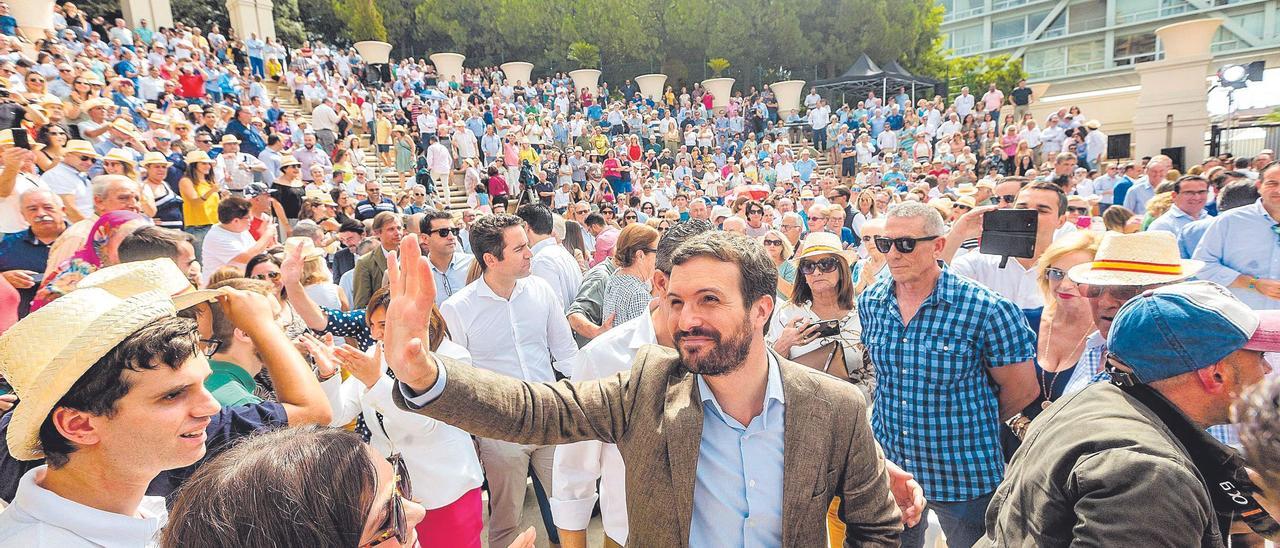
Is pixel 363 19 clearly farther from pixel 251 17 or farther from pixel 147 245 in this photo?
pixel 147 245

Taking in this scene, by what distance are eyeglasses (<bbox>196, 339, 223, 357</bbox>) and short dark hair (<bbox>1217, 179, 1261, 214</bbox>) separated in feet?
23.6

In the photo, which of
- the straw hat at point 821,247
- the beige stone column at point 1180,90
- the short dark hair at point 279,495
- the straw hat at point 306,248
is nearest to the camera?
the short dark hair at point 279,495

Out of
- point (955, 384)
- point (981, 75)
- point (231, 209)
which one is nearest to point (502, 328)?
point (955, 384)

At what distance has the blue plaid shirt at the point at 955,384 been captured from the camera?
2.86m

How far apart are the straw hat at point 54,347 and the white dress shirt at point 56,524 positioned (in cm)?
10

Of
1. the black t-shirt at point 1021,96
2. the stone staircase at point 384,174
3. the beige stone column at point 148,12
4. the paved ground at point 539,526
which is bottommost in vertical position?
the paved ground at point 539,526

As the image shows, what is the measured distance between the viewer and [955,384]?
9.44ft

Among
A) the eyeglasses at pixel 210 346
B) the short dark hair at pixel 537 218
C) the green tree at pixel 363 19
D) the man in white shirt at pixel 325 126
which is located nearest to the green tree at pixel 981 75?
the green tree at pixel 363 19

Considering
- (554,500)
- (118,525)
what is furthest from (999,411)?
(118,525)

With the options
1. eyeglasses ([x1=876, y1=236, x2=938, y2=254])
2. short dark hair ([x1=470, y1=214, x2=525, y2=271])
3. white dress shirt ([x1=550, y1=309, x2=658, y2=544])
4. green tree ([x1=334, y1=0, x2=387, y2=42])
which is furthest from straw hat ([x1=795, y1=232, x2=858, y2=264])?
green tree ([x1=334, y1=0, x2=387, y2=42])

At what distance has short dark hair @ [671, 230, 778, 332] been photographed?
196cm

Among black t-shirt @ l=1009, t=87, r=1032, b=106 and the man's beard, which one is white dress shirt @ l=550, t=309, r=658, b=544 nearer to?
the man's beard

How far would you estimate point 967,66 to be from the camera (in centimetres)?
3641

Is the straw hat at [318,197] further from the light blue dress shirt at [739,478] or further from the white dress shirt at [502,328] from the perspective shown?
the light blue dress shirt at [739,478]
